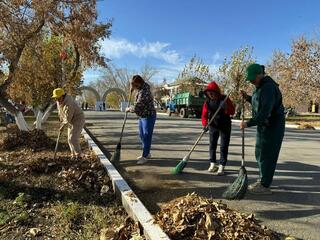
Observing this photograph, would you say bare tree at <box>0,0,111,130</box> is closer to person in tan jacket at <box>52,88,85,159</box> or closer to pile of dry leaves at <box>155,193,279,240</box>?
person in tan jacket at <box>52,88,85,159</box>

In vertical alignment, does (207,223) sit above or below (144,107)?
below

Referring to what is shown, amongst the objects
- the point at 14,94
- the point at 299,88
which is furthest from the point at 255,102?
the point at 299,88

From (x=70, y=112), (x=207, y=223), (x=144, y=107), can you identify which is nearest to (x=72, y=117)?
(x=70, y=112)

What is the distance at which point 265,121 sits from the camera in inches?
241

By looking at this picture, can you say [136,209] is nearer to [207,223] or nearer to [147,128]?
[207,223]

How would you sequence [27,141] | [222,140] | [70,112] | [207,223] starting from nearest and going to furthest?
[207,223] → [222,140] → [70,112] → [27,141]

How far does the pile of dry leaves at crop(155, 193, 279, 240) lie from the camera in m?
3.85

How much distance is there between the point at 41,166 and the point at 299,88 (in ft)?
A: 105

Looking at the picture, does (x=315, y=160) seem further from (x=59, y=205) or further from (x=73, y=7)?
(x=73, y=7)

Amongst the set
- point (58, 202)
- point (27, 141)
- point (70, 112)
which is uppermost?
point (70, 112)

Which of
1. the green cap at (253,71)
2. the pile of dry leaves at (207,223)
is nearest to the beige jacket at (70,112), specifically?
the green cap at (253,71)

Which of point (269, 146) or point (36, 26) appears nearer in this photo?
point (269, 146)

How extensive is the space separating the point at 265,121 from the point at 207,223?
8.51 feet

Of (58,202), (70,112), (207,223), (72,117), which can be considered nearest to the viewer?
(207,223)
